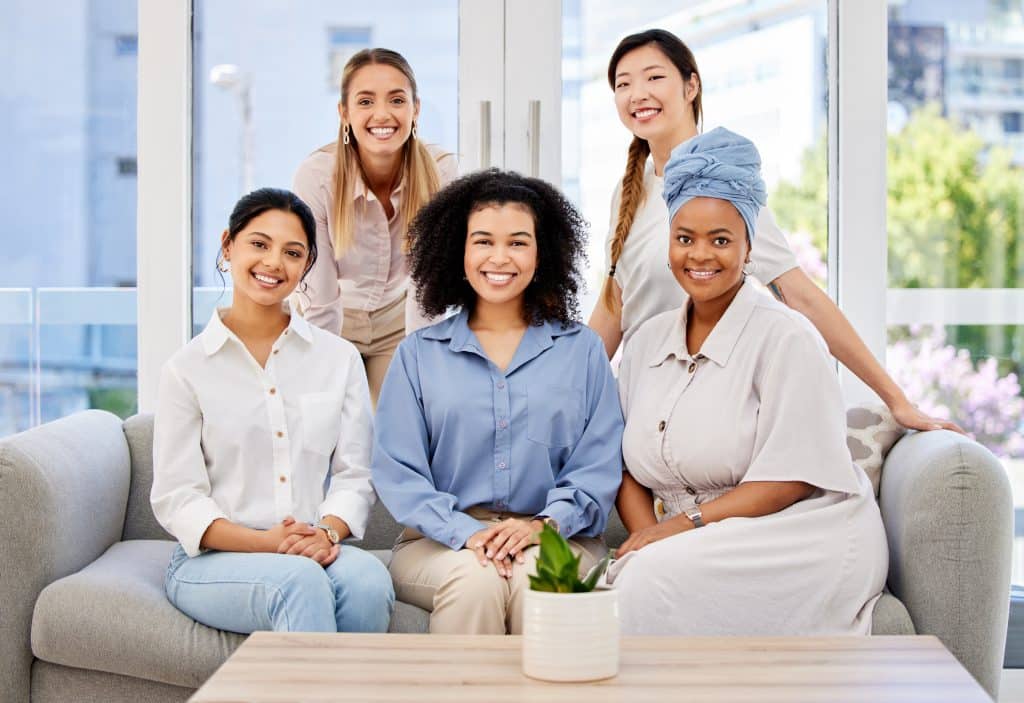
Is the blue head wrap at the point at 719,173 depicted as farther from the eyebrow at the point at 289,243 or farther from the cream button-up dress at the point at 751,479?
the eyebrow at the point at 289,243

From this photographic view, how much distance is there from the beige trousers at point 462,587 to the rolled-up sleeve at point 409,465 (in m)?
0.05

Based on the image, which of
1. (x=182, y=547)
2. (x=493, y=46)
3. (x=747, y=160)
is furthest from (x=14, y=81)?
(x=747, y=160)

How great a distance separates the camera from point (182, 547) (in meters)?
2.43

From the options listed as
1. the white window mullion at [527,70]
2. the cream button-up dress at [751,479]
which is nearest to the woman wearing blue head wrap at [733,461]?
the cream button-up dress at [751,479]

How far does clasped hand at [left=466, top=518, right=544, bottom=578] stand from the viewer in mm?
2283

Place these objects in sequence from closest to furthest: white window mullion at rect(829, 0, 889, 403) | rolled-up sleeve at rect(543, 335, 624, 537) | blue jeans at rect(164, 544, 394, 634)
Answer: blue jeans at rect(164, 544, 394, 634)
rolled-up sleeve at rect(543, 335, 624, 537)
white window mullion at rect(829, 0, 889, 403)

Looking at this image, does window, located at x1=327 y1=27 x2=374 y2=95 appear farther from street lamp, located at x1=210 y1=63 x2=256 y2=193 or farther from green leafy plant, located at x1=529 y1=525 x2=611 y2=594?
green leafy plant, located at x1=529 y1=525 x2=611 y2=594

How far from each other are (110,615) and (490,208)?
1.10m

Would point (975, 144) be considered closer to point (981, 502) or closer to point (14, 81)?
point (981, 502)

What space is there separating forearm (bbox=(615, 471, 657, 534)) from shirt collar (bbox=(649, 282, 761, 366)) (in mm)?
258

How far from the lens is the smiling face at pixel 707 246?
238cm

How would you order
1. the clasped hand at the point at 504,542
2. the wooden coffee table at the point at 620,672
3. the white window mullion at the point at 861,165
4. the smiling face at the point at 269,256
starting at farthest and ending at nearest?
the white window mullion at the point at 861,165, the smiling face at the point at 269,256, the clasped hand at the point at 504,542, the wooden coffee table at the point at 620,672

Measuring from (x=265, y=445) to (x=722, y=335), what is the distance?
3.16 ft

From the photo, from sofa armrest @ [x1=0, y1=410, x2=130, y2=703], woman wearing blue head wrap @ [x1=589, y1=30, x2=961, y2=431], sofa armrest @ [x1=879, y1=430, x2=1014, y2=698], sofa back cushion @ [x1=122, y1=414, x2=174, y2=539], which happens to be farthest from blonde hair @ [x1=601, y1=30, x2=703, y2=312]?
sofa armrest @ [x1=0, y1=410, x2=130, y2=703]
